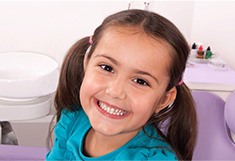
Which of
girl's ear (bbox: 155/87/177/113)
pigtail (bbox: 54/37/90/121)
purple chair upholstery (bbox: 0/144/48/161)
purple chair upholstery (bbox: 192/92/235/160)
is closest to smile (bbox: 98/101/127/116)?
girl's ear (bbox: 155/87/177/113)

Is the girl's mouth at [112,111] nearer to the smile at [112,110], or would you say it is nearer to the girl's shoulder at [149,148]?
the smile at [112,110]

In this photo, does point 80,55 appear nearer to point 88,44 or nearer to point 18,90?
point 88,44

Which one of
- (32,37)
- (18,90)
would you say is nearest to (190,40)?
(32,37)

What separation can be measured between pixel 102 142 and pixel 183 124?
211mm

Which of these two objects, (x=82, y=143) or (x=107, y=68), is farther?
(x=82, y=143)

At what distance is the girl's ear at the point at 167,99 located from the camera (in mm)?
860

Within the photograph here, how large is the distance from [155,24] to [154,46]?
0.19 feet

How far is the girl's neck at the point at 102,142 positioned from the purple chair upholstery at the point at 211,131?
535 mm

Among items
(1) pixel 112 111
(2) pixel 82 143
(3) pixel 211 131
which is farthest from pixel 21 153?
(3) pixel 211 131

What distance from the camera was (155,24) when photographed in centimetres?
80

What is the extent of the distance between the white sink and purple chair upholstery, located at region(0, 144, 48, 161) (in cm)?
19

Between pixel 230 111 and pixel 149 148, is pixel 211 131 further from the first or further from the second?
pixel 149 148

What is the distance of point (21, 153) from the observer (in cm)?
122

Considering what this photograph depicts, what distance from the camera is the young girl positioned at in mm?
772
